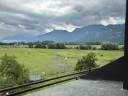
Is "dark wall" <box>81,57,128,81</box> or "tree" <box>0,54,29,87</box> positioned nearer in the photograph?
"dark wall" <box>81,57,128,81</box>

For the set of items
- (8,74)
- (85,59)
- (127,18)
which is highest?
(127,18)

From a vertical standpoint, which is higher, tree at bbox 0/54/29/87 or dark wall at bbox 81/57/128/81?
dark wall at bbox 81/57/128/81

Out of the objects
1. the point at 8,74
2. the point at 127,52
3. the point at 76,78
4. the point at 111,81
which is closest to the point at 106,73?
the point at 111,81

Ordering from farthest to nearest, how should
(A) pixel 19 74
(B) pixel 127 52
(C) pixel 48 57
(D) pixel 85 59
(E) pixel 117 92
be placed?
1. (C) pixel 48 57
2. (D) pixel 85 59
3. (A) pixel 19 74
4. (B) pixel 127 52
5. (E) pixel 117 92

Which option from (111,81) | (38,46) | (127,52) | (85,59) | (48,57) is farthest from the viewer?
(38,46)

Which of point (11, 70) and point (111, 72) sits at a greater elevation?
point (111, 72)

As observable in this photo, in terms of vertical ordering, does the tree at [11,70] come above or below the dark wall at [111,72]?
below

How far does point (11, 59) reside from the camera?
150 ft

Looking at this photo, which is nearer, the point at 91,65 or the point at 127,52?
the point at 127,52

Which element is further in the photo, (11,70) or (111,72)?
(11,70)

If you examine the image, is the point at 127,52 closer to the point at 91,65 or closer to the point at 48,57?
the point at 91,65

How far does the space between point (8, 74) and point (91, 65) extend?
1692cm

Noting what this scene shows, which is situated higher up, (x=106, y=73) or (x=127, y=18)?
(x=127, y=18)

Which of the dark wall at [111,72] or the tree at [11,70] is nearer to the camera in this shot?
the dark wall at [111,72]
